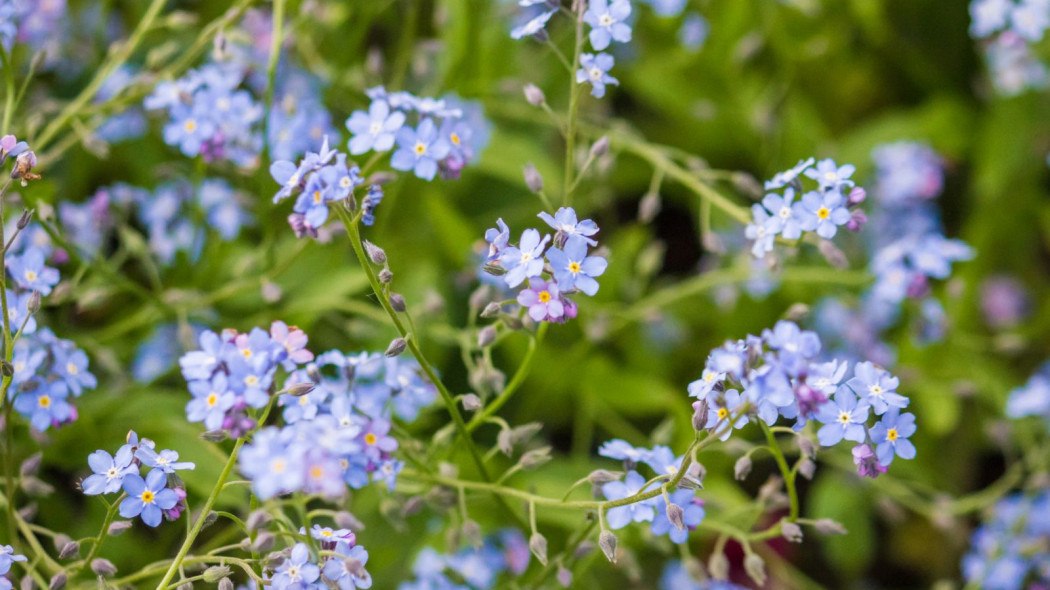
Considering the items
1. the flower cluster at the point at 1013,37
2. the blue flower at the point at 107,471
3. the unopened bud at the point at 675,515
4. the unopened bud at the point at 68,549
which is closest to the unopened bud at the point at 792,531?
the unopened bud at the point at 675,515

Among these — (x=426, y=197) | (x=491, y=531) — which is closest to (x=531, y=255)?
(x=491, y=531)

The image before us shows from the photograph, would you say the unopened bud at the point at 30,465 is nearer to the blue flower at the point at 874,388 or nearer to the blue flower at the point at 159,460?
the blue flower at the point at 159,460

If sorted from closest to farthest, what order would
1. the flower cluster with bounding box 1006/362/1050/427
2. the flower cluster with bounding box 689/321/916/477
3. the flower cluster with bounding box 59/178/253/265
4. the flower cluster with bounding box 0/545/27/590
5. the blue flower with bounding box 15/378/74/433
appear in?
1. the flower cluster with bounding box 689/321/916/477
2. the flower cluster with bounding box 0/545/27/590
3. the blue flower with bounding box 15/378/74/433
4. the flower cluster with bounding box 59/178/253/265
5. the flower cluster with bounding box 1006/362/1050/427

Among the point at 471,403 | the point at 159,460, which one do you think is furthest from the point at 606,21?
the point at 159,460

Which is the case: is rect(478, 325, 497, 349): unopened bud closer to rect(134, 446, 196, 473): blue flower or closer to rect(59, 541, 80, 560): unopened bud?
rect(134, 446, 196, 473): blue flower

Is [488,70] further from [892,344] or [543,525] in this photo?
[892,344]

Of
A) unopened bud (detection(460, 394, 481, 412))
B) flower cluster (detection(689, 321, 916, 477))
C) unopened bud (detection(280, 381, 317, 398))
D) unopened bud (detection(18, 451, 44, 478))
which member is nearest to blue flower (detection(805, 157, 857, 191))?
flower cluster (detection(689, 321, 916, 477))
